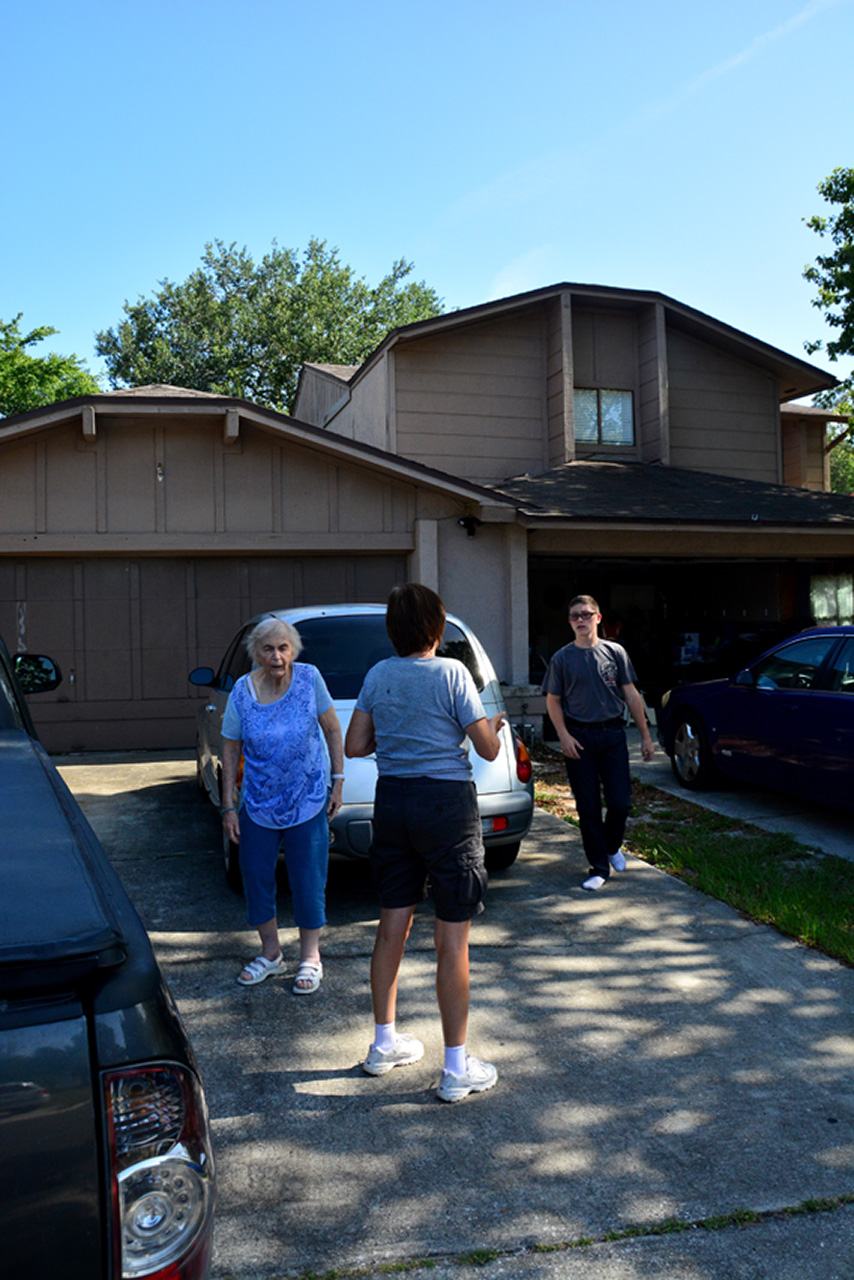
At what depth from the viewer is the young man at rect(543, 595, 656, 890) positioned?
237 inches

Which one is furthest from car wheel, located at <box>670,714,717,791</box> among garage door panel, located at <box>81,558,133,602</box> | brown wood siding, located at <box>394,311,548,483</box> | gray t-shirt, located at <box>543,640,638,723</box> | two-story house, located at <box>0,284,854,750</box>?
brown wood siding, located at <box>394,311,548,483</box>

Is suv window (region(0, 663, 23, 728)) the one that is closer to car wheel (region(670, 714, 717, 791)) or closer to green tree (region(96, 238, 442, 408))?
car wheel (region(670, 714, 717, 791))

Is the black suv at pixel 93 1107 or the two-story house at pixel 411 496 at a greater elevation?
the two-story house at pixel 411 496

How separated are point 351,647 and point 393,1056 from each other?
3.05m

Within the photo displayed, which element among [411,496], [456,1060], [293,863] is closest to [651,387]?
[411,496]

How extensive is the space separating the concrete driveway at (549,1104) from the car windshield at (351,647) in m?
1.41

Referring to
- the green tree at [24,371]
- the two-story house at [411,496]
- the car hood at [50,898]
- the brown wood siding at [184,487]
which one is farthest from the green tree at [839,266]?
the green tree at [24,371]

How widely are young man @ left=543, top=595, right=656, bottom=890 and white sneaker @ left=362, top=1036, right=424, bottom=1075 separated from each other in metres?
2.44

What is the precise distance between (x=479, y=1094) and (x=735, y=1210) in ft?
3.30

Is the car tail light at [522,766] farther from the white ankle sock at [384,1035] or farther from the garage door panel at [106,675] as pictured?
the garage door panel at [106,675]

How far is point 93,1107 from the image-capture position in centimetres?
146

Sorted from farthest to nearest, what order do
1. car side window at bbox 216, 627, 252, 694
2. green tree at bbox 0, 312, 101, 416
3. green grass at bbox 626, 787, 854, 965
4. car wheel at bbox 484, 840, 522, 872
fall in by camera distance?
green tree at bbox 0, 312, 101, 416 < car side window at bbox 216, 627, 252, 694 < car wheel at bbox 484, 840, 522, 872 < green grass at bbox 626, 787, 854, 965

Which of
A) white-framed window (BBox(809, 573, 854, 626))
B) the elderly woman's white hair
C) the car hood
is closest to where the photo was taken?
the car hood

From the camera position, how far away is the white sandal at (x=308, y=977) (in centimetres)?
448
